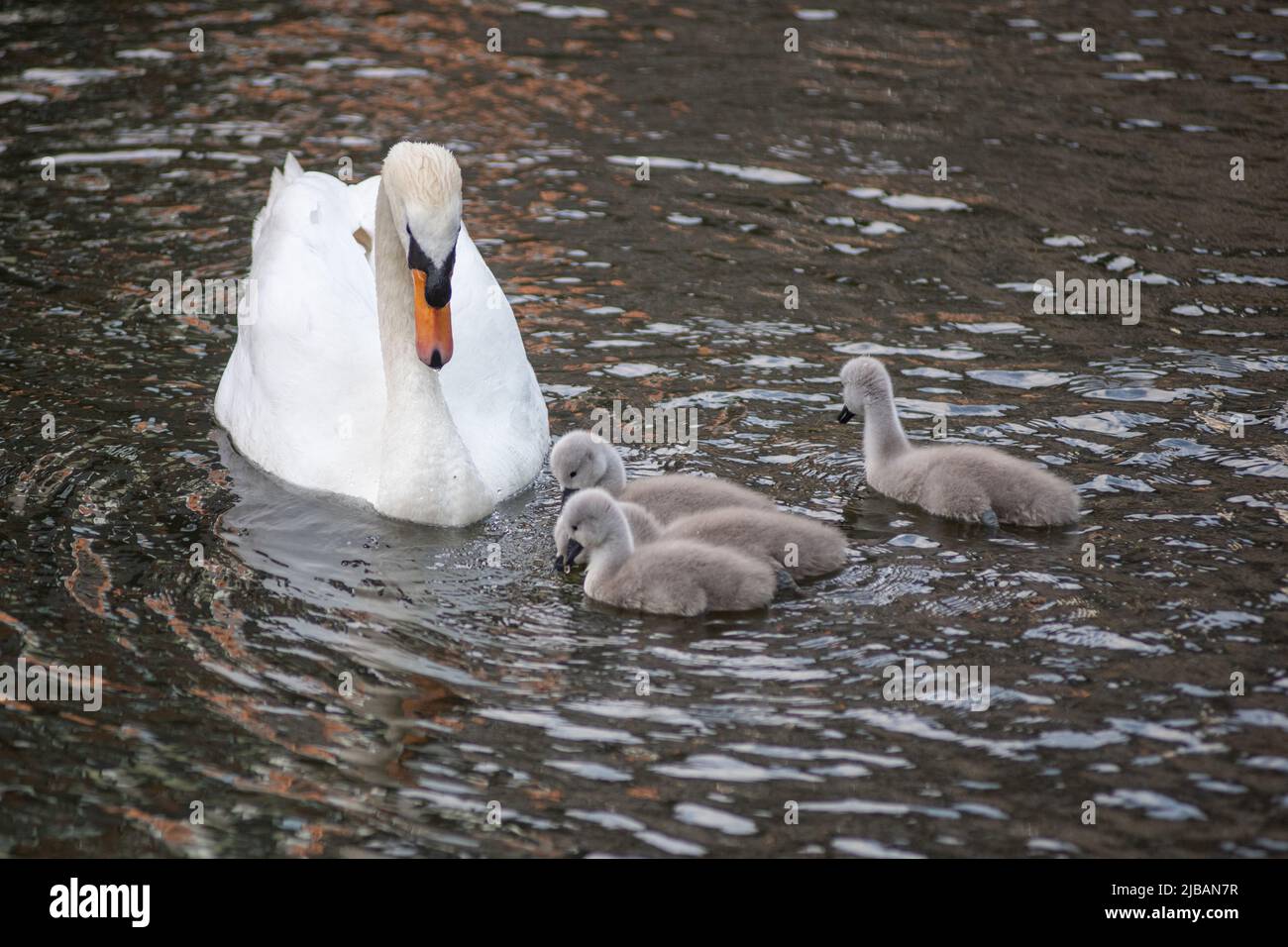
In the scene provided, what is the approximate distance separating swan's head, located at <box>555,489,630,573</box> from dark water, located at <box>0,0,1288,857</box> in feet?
1.04

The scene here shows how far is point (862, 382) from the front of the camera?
8.98 m

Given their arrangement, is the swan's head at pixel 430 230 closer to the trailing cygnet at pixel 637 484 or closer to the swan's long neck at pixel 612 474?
the trailing cygnet at pixel 637 484

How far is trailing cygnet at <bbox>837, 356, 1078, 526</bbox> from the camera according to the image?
27.4 feet

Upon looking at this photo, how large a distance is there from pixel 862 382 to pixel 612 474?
1455mm

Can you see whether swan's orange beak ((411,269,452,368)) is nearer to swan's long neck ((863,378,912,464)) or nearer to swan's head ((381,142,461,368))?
swan's head ((381,142,461,368))

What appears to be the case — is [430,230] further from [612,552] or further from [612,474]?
[612,552]

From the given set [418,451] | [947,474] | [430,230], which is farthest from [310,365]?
[947,474]

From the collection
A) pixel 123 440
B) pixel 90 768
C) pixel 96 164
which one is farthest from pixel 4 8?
pixel 90 768

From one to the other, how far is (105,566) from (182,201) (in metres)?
5.73

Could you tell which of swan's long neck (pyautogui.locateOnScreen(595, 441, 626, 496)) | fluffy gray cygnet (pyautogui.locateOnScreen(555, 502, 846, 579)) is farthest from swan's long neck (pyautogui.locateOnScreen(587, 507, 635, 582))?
swan's long neck (pyautogui.locateOnScreen(595, 441, 626, 496))

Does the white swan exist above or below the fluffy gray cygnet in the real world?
above

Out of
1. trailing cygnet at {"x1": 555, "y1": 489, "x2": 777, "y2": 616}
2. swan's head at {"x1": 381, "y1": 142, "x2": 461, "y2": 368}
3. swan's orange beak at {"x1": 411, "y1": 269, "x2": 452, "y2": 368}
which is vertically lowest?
trailing cygnet at {"x1": 555, "y1": 489, "x2": 777, "y2": 616}

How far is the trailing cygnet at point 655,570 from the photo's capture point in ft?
24.6
